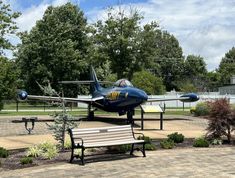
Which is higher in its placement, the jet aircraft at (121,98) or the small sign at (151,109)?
the jet aircraft at (121,98)

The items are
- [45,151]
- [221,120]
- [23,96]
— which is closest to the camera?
[45,151]

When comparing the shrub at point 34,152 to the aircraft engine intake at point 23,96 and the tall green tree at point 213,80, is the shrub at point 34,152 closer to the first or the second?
the aircraft engine intake at point 23,96

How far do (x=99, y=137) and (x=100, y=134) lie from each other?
0.09m

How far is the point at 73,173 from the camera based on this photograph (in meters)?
10.5

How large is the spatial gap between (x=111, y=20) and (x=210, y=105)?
164ft

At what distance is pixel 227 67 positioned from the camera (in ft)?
378

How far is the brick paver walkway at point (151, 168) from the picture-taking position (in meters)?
10.2

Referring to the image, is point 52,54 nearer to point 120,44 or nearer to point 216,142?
point 120,44

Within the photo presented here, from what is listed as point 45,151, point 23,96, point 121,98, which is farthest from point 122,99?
point 45,151

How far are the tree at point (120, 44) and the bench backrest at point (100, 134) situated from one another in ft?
161

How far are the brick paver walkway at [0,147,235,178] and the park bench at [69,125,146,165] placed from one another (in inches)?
17.4

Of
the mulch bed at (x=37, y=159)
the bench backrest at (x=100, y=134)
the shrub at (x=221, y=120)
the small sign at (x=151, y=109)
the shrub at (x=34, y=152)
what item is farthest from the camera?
the small sign at (x=151, y=109)

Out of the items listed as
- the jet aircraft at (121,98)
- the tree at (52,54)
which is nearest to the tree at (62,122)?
the jet aircraft at (121,98)

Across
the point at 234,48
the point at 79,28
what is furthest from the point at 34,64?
the point at 234,48
